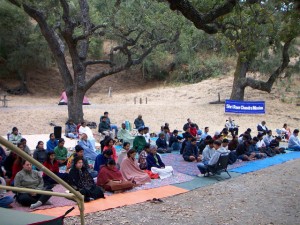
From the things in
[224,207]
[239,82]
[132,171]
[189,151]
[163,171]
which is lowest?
[224,207]

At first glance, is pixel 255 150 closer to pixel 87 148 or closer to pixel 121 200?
pixel 87 148

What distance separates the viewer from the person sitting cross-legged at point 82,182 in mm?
7039

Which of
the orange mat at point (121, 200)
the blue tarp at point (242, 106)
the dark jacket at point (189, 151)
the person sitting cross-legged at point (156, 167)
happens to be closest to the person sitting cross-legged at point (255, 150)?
the dark jacket at point (189, 151)

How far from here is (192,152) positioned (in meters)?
11.2

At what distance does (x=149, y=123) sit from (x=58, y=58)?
5.60 meters

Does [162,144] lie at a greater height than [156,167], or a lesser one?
greater

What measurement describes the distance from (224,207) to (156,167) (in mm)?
2765

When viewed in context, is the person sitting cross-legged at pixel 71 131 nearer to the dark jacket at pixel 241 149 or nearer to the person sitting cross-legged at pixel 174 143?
the person sitting cross-legged at pixel 174 143

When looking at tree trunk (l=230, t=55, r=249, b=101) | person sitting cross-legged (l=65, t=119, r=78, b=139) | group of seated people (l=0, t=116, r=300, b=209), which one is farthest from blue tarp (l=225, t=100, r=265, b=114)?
person sitting cross-legged (l=65, t=119, r=78, b=139)

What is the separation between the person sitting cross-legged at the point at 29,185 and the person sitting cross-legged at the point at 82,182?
615 millimetres

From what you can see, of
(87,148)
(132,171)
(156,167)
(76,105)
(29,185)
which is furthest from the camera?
(76,105)

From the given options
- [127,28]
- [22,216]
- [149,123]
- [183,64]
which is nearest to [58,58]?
[127,28]

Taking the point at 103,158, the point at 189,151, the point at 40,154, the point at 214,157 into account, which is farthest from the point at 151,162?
the point at 40,154

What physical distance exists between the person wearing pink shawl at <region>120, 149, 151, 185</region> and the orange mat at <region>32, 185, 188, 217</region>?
21.0 inches
